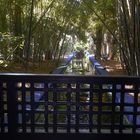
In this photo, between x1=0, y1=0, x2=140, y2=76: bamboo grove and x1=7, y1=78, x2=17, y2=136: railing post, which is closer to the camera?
x1=7, y1=78, x2=17, y2=136: railing post

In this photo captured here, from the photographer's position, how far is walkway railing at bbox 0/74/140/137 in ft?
9.73

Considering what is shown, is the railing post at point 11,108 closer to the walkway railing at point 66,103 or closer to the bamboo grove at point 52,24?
the walkway railing at point 66,103

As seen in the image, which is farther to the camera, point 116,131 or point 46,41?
point 46,41

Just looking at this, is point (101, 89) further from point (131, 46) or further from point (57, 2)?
point (57, 2)

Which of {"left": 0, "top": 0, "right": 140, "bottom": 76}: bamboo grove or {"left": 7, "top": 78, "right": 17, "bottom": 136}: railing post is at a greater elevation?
{"left": 0, "top": 0, "right": 140, "bottom": 76}: bamboo grove

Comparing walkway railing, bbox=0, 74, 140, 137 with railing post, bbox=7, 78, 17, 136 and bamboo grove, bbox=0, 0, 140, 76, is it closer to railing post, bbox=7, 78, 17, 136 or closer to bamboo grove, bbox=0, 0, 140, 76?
railing post, bbox=7, 78, 17, 136

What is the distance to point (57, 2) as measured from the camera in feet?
50.4

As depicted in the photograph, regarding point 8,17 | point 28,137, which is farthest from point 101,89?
point 8,17

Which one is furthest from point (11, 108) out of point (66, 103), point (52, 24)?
point (52, 24)

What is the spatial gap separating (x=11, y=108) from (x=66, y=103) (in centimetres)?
46

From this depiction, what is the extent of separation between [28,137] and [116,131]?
0.73 m

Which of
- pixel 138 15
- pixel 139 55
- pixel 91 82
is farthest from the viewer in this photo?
pixel 139 55

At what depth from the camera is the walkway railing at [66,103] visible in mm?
2965

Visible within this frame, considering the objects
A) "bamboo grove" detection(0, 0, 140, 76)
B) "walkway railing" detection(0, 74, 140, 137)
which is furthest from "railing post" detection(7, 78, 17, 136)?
"bamboo grove" detection(0, 0, 140, 76)
